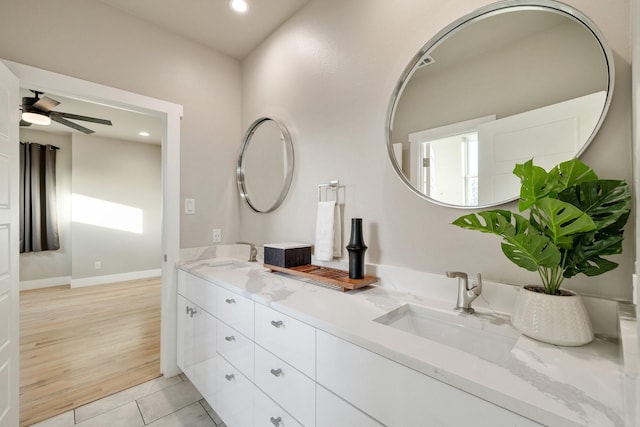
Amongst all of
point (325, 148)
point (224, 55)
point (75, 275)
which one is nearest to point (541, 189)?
point (325, 148)

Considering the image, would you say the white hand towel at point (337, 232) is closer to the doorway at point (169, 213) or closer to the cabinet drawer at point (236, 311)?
the cabinet drawer at point (236, 311)

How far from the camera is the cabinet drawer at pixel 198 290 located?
63.1 inches

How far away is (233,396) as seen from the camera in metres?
1.40

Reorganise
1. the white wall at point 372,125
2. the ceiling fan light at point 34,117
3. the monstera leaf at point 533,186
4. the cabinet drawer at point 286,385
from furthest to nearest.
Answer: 1. the ceiling fan light at point 34,117
2. the cabinet drawer at point 286,385
3. the white wall at point 372,125
4. the monstera leaf at point 533,186

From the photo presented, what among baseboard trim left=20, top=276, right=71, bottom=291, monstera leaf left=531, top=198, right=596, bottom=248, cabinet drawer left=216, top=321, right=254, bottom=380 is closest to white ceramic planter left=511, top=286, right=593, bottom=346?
monstera leaf left=531, top=198, right=596, bottom=248

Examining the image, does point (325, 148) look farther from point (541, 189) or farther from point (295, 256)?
point (541, 189)

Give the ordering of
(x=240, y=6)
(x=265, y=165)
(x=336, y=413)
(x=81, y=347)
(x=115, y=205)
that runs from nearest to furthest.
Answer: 1. (x=336, y=413)
2. (x=240, y=6)
3. (x=265, y=165)
4. (x=81, y=347)
5. (x=115, y=205)

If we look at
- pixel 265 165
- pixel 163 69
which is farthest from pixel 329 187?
pixel 163 69

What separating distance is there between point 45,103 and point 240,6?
2187mm

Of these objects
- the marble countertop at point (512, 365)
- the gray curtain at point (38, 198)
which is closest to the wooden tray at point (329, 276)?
the marble countertop at point (512, 365)

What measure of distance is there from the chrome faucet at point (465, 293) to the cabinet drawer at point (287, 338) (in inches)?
21.6

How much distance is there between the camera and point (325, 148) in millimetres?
1716

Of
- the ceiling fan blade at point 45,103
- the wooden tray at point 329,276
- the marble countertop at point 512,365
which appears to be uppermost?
the ceiling fan blade at point 45,103

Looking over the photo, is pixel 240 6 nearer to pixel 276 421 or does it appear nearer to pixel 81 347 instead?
pixel 276 421
